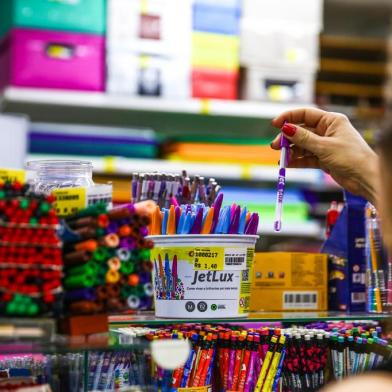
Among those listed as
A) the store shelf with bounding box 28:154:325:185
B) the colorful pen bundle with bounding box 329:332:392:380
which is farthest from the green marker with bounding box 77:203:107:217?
the store shelf with bounding box 28:154:325:185

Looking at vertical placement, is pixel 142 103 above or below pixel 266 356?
above

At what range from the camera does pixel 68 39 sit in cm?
371

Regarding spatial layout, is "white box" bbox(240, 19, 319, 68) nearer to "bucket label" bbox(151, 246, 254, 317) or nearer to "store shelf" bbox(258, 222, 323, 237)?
"store shelf" bbox(258, 222, 323, 237)

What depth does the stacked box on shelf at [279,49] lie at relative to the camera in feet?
13.1

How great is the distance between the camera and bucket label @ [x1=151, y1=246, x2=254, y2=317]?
4.97ft

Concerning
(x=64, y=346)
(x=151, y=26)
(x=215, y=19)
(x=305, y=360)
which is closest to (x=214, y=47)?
(x=215, y=19)

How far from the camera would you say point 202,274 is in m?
1.52

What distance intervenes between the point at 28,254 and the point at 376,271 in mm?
947

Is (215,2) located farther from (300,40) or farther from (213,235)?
(213,235)

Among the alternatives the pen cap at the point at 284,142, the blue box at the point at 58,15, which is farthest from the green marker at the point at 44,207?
the blue box at the point at 58,15

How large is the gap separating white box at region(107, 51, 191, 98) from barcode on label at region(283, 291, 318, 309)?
2.12 m

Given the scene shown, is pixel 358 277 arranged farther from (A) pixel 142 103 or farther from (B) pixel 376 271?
(A) pixel 142 103

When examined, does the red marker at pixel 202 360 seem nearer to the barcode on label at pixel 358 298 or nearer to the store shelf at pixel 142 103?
the barcode on label at pixel 358 298

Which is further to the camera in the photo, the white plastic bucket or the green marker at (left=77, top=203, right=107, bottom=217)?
the white plastic bucket
